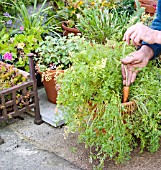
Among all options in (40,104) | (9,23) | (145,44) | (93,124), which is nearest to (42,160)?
(93,124)

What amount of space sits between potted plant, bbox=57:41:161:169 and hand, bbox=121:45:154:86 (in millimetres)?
42

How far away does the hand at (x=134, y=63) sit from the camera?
221 centimetres

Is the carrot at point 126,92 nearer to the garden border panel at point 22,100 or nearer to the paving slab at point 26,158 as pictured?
the paving slab at point 26,158

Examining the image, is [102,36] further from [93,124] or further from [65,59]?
[93,124]

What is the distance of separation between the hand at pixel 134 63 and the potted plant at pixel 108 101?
4cm

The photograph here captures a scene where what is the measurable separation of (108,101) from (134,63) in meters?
0.30

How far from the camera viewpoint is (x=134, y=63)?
7.38ft

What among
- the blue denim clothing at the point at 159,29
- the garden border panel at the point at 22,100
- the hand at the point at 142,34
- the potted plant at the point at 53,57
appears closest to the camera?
the hand at the point at 142,34

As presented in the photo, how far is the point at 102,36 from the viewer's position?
3.37 meters

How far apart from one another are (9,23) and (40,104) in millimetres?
1065

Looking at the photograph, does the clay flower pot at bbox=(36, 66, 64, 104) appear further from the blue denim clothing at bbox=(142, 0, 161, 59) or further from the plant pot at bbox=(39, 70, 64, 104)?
the blue denim clothing at bbox=(142, 0, 161, 59)

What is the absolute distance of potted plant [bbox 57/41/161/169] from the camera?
217 centimetres

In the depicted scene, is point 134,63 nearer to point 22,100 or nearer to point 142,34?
point 142,34

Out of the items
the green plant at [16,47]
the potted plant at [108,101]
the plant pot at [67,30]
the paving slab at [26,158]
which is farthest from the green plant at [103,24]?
the paving slab at [26,158]
